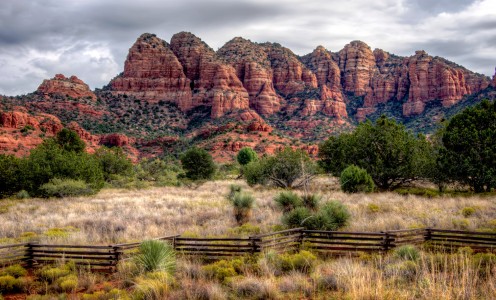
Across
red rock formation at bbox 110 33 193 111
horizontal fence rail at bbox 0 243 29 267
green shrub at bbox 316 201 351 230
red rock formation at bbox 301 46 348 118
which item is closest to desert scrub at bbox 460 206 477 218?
green shrub at bbox 316 201 351 230

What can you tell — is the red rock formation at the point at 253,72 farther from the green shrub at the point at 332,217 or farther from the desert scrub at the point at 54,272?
the desert scrub at the point at 54,272

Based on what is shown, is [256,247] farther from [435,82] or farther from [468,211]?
[435,82]

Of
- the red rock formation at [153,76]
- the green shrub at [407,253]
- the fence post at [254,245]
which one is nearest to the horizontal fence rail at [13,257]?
the fence post at [254,245]

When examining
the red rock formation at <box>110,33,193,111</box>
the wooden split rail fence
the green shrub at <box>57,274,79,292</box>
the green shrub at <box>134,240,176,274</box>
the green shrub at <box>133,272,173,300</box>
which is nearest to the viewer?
the green shrub at <box>133,272,173,300</box>

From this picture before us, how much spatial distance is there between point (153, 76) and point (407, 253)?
11846 cm

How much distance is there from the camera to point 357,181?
2566 centimetres

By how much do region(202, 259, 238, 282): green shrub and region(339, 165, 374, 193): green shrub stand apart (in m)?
18.0

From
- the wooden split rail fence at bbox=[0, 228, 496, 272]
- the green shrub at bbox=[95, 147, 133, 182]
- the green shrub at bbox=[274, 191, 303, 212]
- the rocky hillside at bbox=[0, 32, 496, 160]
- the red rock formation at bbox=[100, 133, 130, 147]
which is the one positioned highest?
the rocky hillside at bbox=[0, 32, 496, 160]

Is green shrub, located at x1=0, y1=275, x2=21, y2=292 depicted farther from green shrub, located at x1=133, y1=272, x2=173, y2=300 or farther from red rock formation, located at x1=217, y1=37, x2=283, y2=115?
red rock formation, located at x1=217, y1=37, x2=283, y2=115

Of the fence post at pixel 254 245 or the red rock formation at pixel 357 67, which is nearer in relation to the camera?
the fence post at pixel 254 245

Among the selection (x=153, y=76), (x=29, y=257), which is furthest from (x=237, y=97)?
(x=29, y=257)

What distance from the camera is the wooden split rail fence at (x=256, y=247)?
10.2m

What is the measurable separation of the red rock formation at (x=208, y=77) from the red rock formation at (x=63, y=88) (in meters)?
34.8

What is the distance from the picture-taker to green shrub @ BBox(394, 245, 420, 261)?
9.19m
